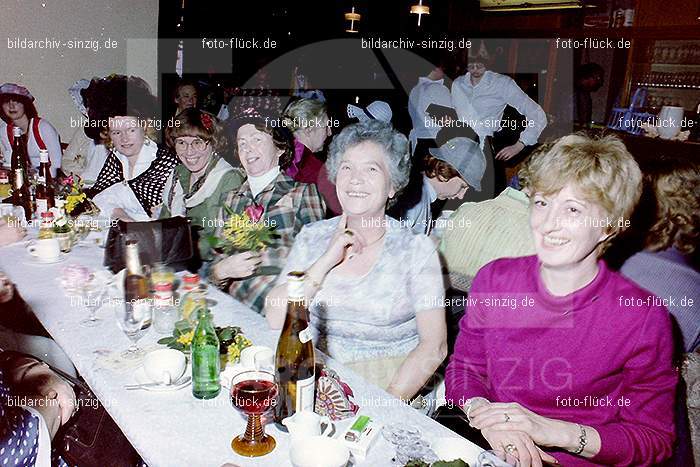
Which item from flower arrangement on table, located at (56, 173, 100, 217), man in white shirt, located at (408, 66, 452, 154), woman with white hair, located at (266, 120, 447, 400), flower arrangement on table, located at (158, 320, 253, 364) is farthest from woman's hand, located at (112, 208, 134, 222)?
man in white shirt, located at (408, 66, 452, 154)

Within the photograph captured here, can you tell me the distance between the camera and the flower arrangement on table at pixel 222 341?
58.1 inches

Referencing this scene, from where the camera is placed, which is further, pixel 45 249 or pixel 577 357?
pixel 45 249

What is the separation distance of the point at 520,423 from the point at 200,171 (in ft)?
7.07

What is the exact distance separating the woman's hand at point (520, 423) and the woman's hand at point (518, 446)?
0.01 m

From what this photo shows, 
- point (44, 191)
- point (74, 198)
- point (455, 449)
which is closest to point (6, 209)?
point (44, 191)

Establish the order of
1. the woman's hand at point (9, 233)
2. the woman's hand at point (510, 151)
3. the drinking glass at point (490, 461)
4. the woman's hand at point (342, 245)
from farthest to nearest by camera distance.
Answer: the woman's hand at point (510, 151)
the woman's hand at point (9, 233)
the woman's hand at point (342, 245)
the drinking glass at point (490, 461)

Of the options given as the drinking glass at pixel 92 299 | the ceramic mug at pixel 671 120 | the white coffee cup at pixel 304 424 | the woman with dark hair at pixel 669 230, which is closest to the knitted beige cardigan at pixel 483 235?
the woman with dark hair at pixel 669 230

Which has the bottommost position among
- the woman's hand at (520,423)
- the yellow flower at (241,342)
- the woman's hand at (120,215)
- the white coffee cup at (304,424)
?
the woman's hand at (520,423)

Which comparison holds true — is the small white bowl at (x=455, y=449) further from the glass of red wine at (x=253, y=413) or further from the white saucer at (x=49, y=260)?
the white saucer at (x=49, y=260)

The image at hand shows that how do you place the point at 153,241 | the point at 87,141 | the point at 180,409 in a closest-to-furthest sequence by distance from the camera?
the point at 180,409 < the point at 153,241 < the point at 87,141

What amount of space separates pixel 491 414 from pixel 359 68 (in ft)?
22.6

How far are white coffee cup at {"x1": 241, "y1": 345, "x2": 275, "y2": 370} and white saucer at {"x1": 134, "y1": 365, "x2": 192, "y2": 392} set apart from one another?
0.14 meters

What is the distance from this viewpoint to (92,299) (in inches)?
71.1

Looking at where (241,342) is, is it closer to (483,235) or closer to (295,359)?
(295,359)
